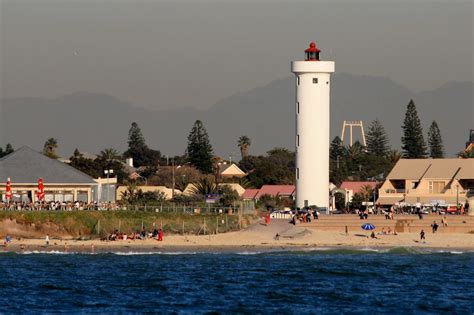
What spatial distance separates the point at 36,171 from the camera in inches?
3115

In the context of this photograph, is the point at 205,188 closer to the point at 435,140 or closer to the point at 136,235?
the point at 136,235

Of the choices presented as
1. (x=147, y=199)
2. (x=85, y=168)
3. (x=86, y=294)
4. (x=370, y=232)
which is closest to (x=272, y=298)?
(x=86, y=294)

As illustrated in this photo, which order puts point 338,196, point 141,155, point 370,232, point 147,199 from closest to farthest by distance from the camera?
point 370,232 → point 147,199 → point 338,196 → point 141,155

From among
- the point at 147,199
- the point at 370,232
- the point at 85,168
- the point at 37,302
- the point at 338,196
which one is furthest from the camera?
the point at 85,168

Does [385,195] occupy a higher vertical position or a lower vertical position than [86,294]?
higher

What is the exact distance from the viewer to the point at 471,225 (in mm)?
72375

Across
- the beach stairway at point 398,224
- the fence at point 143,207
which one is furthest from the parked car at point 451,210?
the fence at point 143,207

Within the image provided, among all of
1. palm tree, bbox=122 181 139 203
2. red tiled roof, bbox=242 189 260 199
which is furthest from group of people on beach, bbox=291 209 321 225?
red tiled roof, bbox=242 189 260 199

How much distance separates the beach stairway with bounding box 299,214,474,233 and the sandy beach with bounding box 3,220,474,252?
31.0 inches

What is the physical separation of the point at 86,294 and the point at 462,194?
40.0 meters

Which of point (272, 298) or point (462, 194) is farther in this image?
point (462, 194)

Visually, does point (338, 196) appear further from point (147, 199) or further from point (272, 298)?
point (272, 298)

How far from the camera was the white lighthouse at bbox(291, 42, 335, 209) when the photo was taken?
78688 millimetres

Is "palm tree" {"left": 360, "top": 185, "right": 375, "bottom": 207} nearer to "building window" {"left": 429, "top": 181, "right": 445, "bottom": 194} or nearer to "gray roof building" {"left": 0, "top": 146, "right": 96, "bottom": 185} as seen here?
"building window" {"left": 429, "top": 181, "right": 445, "bottom": 194}
